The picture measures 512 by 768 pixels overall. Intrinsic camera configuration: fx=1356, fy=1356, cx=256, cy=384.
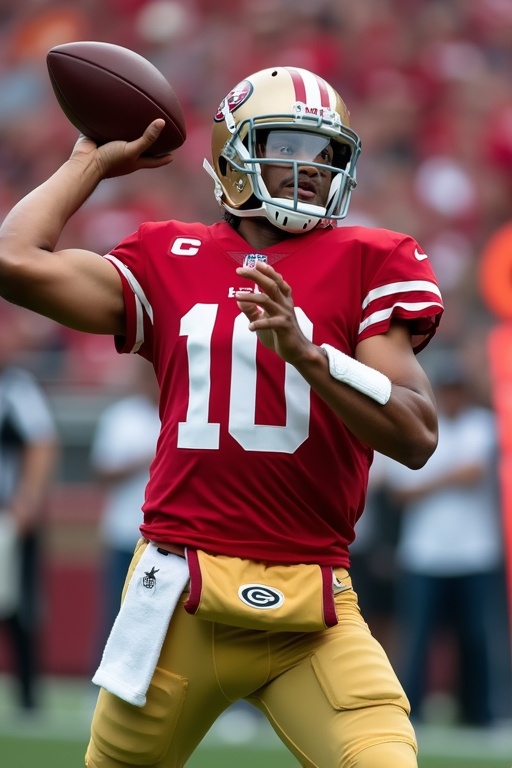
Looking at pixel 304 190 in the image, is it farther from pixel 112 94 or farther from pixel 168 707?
pixel 168 707

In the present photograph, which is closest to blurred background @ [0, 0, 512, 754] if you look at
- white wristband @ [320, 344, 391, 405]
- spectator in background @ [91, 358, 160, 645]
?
spectator in background @ [91, 358, 160, 645]

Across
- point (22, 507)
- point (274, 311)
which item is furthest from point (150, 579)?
point (22, 507)

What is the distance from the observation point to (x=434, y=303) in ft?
9.53

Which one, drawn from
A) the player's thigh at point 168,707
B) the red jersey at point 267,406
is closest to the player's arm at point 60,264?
the red jersey at point 267,406

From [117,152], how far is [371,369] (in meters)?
0.88

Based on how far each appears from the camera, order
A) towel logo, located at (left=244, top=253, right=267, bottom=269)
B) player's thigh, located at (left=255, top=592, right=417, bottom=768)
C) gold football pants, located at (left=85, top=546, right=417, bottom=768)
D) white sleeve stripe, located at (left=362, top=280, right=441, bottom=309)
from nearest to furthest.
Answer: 1. player's thigh, located at (left=255, top=592, right=417, bottom=768)
2. gold football pants, located at (left=85, top=546, right=417, bottom=768)
3. white sleeve stripe, located at (left=362, top=280, right=441, bottom=309)
4. towel logo, located at (left=244, top=253, right=267, bottom=269)

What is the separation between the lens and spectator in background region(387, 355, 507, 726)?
6555 millimetres

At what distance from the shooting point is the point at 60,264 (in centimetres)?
296

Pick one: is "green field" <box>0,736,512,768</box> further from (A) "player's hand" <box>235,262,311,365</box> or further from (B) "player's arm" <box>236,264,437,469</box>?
(A) "player's hand" <box>235,262,311,365</box>

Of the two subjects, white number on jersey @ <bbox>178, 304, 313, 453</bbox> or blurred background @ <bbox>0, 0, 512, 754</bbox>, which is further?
blurred background @ <bbox>0, 0, 512, 754</bbox>

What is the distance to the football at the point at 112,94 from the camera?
127 inches

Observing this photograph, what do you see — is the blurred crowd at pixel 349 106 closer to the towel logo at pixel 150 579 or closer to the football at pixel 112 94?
the football at pixel 112 94

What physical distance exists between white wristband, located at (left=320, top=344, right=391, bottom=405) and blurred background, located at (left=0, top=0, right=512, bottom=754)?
13.5 ft

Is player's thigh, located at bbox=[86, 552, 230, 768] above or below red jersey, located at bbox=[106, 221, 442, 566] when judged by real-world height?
below
